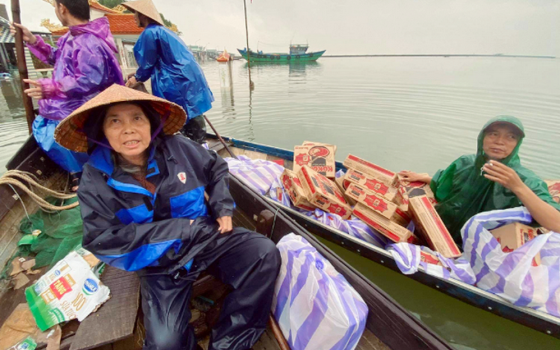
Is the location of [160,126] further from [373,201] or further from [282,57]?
[282,57]

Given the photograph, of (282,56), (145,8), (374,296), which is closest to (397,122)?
(145,8)

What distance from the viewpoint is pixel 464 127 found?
9031 millimetres

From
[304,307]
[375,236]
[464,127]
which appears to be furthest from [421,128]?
[304,307]

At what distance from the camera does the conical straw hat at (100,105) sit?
1.41m

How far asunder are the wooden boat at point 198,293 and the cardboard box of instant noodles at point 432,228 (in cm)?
132

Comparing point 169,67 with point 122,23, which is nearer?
point 169,67

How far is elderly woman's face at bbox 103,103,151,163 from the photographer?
1546 mm

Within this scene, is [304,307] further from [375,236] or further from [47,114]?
[47,114]

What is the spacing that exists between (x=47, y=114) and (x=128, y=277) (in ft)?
6.72

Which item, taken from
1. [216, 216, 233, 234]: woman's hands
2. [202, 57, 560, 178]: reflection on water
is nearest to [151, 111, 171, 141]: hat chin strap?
[216, 216, 233, 234]: woman's hands

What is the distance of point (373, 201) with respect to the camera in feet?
9.12

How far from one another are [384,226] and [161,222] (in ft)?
7.29

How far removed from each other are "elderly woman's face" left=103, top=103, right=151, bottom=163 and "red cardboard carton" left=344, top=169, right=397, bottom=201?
242 cm

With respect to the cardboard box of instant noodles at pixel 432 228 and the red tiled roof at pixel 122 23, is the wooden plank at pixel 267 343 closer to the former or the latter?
the cardboard box of instant noodles at pixel 432 228
